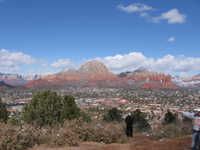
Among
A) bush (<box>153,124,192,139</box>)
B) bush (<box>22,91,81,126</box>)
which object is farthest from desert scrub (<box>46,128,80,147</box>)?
bush (<box>22,91,81,126</box>)

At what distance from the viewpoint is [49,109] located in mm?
19703

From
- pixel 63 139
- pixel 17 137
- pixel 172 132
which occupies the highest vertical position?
pixel 17 137

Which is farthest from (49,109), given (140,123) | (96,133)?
(96,133)

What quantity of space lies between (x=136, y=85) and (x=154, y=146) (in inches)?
5835

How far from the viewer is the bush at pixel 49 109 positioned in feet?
63.6

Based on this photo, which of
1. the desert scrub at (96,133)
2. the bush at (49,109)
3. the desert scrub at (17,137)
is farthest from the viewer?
the bush at (49,109)

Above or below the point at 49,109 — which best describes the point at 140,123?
below

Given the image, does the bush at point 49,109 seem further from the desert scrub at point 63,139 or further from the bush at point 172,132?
the desert scrub at point 63,139

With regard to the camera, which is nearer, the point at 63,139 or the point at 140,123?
the point at 63,139

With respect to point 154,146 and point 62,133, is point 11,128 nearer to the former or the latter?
point 62,133

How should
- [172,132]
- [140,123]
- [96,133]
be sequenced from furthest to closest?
[140,123], [172,132], [96,133]

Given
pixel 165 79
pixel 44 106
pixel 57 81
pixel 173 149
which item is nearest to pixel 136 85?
pixel 165 79

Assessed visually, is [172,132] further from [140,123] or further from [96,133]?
[140,123]

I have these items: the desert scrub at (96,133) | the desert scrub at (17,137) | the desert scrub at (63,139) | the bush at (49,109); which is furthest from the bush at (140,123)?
the desert scrub at (17,137)
